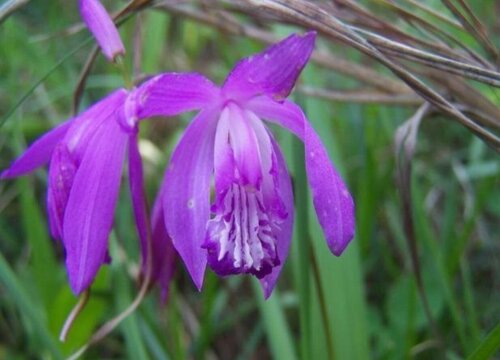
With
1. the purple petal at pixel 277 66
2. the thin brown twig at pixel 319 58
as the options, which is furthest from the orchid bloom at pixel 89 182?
the thin brown twig at pixel 319 58

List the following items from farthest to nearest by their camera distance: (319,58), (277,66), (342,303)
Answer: (319,58) → (342,303) → (277,66)

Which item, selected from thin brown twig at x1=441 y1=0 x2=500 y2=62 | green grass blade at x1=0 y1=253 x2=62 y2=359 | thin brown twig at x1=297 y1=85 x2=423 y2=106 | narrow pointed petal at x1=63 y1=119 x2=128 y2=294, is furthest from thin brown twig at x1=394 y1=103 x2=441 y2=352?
green grass blade at x1=0 y1=253 x2=62 y2=359

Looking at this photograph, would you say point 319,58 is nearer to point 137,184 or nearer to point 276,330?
point 276,330

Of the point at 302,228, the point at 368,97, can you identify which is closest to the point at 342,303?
the point at 302,228

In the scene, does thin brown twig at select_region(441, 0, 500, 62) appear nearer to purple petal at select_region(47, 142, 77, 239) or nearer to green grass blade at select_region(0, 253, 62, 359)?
purple petal at select_region(47, 142, 77, 239)

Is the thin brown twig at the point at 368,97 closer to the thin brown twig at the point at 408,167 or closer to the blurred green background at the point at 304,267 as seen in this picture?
the blurred green background at the point at 304,267
